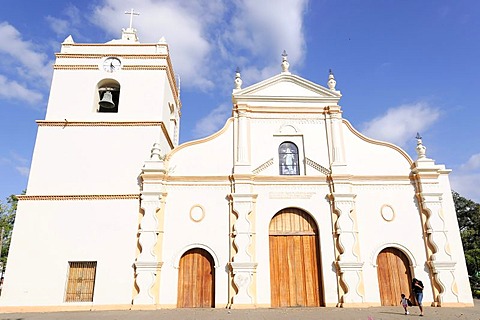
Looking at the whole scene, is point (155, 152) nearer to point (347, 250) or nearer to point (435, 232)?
point (347, 250)

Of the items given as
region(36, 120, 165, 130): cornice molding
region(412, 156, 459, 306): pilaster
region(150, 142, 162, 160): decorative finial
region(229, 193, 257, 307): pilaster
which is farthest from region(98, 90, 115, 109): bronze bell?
region(412, 156, 459, 306): pilaster

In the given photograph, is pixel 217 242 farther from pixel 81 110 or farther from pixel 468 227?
pixel 468 227

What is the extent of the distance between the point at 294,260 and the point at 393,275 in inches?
149

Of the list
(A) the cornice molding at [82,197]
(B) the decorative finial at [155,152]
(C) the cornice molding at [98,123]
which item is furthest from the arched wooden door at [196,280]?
(C) the cornice molding at [98,123]

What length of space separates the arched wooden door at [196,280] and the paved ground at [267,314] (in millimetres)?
833

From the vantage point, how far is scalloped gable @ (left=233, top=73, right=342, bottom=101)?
15320mm

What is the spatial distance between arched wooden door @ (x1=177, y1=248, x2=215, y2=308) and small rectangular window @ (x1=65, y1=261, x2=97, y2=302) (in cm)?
322

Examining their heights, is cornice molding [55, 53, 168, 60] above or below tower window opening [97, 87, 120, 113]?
above

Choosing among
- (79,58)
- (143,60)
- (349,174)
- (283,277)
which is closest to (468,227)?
(349,174)

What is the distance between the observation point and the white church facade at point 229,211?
41.3ft

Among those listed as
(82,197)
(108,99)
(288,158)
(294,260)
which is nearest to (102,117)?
(108,99)

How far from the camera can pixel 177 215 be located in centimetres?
1347

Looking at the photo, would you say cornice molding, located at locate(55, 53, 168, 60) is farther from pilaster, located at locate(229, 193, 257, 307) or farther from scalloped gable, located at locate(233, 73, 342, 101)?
pilaster, located at locate(229, 193, 257, 307)

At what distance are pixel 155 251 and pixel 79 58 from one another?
32.1 feet
